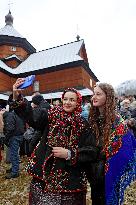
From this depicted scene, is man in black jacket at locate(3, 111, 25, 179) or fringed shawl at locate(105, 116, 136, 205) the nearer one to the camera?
fringed shawl at locate(105, 116, 136, 205)

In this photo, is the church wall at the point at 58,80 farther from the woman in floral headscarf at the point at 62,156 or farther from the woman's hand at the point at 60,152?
the woman's hand at the point at 60,152

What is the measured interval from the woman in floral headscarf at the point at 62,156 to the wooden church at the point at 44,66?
25.2 metres

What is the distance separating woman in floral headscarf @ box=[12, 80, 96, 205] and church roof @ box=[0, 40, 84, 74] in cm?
2953

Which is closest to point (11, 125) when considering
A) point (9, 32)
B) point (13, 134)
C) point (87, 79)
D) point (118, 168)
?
point (13, 134)

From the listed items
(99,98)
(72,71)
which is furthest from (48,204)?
(72,71)

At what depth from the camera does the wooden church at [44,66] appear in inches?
1271

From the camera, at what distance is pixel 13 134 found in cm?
833

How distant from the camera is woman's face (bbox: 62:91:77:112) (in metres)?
3.24

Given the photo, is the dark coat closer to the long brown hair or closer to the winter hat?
the winter hat

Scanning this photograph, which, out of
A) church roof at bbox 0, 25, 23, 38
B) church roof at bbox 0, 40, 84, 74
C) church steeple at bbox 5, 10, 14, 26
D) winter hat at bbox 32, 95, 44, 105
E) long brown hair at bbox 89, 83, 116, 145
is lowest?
long brown hair at bbox 89, 83, 116, 145

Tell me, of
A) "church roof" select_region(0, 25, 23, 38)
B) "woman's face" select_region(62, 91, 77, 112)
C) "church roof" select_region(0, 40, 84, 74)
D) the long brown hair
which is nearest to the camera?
"woman's face" select_region(62, 91, 77, 112)

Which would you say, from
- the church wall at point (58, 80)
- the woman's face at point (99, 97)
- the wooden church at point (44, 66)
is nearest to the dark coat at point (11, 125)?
the woman's face at point (99, 97)

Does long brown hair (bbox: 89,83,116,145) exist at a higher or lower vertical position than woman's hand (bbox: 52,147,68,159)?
higher

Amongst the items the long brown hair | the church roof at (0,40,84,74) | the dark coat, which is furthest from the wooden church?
the long brown hair
